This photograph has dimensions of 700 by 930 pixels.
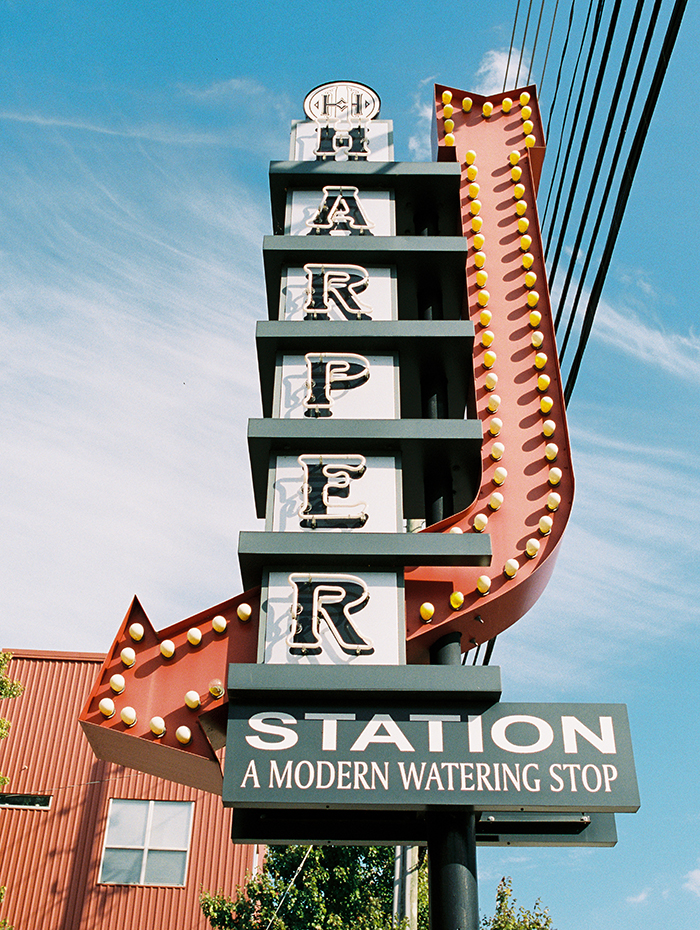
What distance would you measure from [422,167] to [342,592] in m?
6.75

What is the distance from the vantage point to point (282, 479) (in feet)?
34.4

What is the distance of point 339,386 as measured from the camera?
1130 cm

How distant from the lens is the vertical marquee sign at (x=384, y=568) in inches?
338

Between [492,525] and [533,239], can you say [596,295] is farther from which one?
[533,239]

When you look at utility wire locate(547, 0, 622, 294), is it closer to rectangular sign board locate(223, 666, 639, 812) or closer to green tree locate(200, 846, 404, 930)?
rectangular sign board locate(223, 666, 639, 812)

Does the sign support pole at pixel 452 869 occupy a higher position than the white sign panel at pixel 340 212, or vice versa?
the white sign panel at pixel 340 212

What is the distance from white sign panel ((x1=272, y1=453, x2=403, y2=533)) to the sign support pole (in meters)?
2.89

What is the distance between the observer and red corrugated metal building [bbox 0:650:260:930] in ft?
62.9

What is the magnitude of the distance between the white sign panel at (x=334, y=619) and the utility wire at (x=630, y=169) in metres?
3.09

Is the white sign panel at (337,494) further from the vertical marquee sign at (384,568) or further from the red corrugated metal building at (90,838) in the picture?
the red corrugated metal building at (90,838)

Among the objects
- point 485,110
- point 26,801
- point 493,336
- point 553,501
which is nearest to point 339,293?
point 493,336

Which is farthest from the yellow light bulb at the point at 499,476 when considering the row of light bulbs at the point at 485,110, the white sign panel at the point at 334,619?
the row of light bulbs at the point at 485,110

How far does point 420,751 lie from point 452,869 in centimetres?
106

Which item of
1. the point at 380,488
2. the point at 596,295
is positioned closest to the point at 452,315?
the point at 380,488
